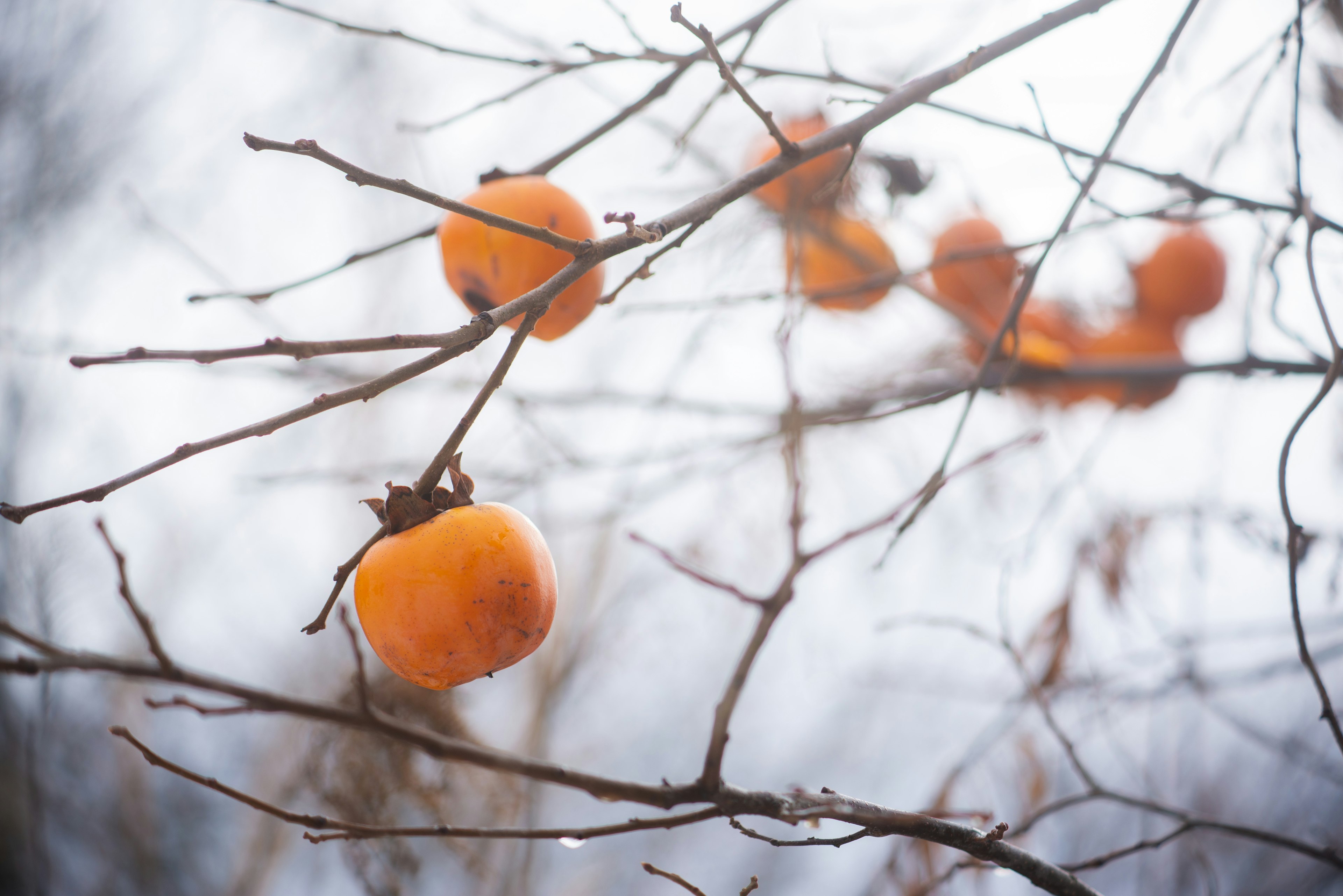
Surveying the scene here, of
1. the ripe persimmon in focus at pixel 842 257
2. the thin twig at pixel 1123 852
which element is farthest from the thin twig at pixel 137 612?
the ripe persimmon in focus at pixel 842 257

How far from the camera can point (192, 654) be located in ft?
6.45

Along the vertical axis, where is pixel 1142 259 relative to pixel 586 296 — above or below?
above

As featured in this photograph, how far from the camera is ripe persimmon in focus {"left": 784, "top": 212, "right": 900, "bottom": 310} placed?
0.94 m

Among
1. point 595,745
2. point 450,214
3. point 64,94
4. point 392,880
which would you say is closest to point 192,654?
point 595,745

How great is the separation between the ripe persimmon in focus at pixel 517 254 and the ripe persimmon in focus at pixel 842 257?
→ 0.44 metres

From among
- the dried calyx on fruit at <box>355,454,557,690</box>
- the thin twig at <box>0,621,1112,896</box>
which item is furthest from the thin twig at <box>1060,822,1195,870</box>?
the dried calyx on fruit at <box>355,454,557,690</box>

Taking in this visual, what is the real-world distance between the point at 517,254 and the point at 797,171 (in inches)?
18.6

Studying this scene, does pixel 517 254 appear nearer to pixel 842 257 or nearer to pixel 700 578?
pixel 700 578

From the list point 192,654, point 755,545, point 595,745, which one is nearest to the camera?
point 755,545

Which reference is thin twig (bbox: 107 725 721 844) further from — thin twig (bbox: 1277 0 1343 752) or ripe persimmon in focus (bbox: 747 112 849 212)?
ripe persimmon in focus (bbox: 747 112 849 212)

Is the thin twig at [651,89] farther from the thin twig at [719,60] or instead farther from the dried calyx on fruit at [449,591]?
the dried calyx on fruit at [449,591]

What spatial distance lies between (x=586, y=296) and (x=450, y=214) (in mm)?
124

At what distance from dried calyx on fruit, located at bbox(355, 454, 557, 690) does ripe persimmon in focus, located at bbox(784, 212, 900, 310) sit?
62cm

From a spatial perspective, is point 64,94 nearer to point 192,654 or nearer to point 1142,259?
point 192,654
